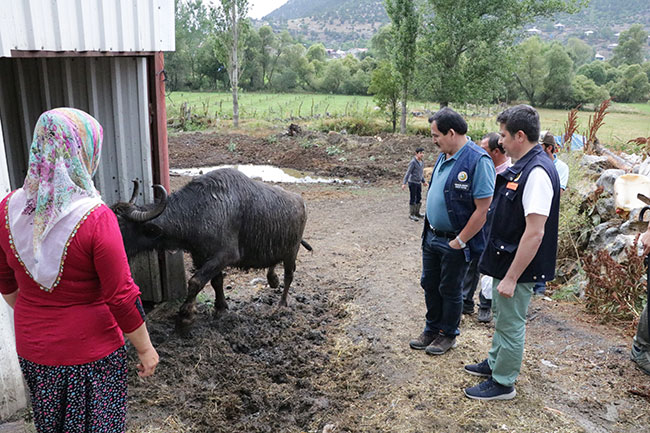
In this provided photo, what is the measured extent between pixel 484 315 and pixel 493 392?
1.48m

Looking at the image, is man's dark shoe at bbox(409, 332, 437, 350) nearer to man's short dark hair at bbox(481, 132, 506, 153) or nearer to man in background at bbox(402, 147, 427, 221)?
man's short dark hair at bbox(481, 132, 506, 153)

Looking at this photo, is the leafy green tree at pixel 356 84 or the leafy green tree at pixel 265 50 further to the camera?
the leafy green tree at pixel 265 50

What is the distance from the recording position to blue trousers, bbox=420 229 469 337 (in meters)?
3.73

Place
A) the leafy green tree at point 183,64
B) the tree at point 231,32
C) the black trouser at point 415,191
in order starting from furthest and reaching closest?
the leafy green tree at point 183,64, the tree at point 231,32, the black trouser at point 415,191

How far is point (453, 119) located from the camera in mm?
3586

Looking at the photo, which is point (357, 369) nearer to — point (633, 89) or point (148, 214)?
point (148, 214)

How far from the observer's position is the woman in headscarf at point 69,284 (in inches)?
72.9

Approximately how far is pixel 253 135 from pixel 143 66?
1635 cm

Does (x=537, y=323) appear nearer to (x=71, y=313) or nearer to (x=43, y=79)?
(x=71, y=313)

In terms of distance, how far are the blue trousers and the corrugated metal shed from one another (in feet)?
9.92

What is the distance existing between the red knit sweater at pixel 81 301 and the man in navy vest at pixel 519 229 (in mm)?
2248

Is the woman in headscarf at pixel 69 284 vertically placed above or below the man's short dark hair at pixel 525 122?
below

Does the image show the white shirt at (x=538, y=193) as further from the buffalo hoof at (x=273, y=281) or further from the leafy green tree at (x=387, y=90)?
the leafy green tree at (x=387, y=90)

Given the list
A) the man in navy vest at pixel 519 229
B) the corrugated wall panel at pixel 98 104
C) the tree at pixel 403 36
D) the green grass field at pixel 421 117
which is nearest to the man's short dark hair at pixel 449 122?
the man in navy vest at pixel 519 229
